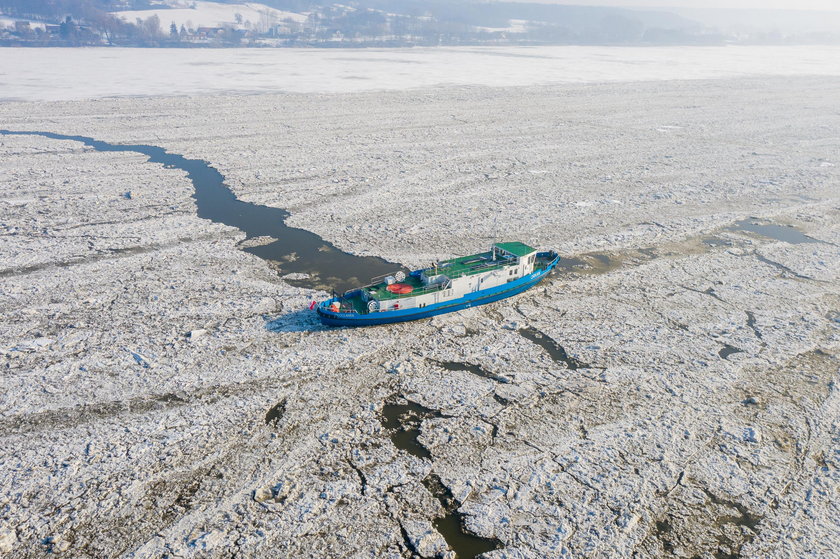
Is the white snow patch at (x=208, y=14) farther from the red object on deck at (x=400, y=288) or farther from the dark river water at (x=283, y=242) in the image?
the red object on deck at (x=400, y=288)

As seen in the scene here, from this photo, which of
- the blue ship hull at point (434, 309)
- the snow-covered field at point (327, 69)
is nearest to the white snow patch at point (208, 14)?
the snow-covered field at point (327, 69)

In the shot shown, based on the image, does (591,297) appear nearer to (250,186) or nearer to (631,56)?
(250,186)

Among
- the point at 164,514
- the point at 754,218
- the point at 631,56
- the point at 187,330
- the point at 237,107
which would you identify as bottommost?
the point at 164,514

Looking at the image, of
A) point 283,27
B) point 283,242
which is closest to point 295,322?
point 283,242

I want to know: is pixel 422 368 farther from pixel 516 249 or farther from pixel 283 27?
pixel 283 27

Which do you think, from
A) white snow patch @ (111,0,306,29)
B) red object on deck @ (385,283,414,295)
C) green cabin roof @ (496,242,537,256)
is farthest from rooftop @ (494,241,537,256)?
white snow patch @ (111,0,306,29)

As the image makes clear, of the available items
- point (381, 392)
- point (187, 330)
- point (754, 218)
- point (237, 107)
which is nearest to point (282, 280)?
point (187, 330)
